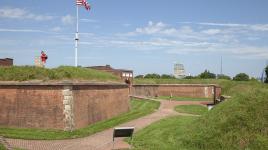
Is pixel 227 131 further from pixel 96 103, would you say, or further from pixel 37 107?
pixel 96 103

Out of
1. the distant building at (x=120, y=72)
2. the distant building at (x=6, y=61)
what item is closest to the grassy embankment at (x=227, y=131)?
the distant building at (x=6, y=61)

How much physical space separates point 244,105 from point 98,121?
822 cm

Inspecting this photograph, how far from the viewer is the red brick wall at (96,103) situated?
16.7m

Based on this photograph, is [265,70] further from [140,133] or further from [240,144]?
[240,144]

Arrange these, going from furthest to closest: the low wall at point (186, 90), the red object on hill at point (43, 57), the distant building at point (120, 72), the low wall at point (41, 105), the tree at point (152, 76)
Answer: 1. the tree at point (152, 76)
2. the low wall at point (186, 90)
3. the distant building at point (120, 72)
4. the red object on hill at point (43, 57)
5. the low wall at point (41, 105)

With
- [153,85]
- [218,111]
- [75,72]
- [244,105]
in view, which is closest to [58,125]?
[75,72]

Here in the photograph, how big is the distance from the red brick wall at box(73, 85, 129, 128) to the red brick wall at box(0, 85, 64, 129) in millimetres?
878

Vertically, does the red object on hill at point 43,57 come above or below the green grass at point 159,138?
above

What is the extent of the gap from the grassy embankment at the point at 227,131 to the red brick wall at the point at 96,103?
132 inches

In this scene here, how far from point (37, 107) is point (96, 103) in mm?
3874

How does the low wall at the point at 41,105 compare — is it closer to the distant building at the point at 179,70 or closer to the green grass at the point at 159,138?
the green grass at the point at 159,138

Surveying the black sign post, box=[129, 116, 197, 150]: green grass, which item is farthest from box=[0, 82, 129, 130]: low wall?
the black sign post

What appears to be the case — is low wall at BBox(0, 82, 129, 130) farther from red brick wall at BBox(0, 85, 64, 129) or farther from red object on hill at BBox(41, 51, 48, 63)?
red object on hill at BBox(41, 51, 48, 63)

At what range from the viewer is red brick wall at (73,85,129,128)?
16.7 m
